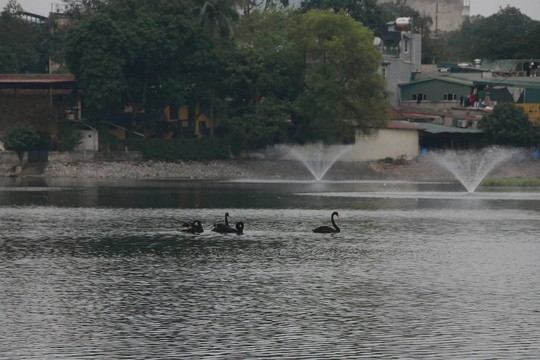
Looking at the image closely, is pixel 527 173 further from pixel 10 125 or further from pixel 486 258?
pixel 486 258

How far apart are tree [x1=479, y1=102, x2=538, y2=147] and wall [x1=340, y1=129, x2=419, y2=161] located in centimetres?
788

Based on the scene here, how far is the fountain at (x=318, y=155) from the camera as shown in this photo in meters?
121

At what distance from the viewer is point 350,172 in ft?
406

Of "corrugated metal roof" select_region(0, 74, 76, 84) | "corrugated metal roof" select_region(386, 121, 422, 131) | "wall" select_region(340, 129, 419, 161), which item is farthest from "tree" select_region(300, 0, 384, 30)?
"corrugated metal roof" select_region(0, 74, 76, 84)

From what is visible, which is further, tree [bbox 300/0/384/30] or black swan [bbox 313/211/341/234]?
tree [bbox 300/0/384/30]

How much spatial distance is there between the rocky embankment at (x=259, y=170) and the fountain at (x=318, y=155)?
64 centimetres

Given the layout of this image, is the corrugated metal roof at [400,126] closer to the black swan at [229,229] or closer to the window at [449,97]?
the window at [449,97]

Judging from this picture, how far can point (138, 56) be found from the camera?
111875mm

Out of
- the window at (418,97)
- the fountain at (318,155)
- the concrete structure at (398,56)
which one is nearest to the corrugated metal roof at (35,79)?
the fountain at (318,155)

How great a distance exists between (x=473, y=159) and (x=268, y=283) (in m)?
86.9

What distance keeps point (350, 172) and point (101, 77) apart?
28629 millimetres

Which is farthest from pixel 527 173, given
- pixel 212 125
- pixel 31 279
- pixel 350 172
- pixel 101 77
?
pixel 31 279

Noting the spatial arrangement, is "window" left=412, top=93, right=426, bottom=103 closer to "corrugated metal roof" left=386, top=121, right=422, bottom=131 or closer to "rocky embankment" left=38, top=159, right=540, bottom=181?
"corrugated metal roof" left=386, top=121, right=422, bottom=131

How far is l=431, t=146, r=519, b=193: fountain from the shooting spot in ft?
404
